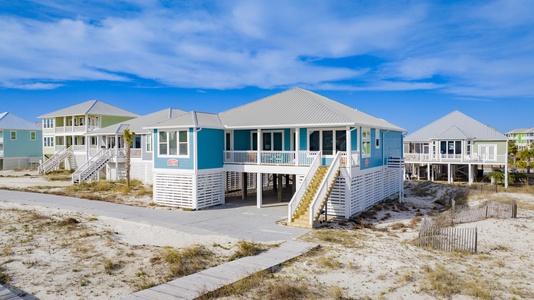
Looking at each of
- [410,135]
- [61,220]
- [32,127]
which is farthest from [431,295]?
[32,127]

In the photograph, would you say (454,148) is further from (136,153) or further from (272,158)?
(136,153)

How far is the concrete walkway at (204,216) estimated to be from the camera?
52.1ft

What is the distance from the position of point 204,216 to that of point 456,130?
29.1 m

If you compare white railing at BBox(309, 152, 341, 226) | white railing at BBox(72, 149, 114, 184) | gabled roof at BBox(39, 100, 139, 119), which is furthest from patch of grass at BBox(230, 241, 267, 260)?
gabled roof at BBox(39, 100, 139, 119)

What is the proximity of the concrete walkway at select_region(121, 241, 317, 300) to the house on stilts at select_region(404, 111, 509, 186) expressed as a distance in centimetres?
2883

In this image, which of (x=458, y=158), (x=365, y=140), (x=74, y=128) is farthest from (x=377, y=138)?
(x=74, y=128)

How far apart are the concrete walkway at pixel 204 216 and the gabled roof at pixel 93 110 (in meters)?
20.8

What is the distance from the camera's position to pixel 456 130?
3769cm

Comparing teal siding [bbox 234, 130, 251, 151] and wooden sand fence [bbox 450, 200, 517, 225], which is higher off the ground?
teal siding [bbox 234, 130, 251, 151]

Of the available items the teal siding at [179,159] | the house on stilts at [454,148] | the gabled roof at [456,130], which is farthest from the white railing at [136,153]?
the gabled roof at [456,130]

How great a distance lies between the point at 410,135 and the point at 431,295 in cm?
3471

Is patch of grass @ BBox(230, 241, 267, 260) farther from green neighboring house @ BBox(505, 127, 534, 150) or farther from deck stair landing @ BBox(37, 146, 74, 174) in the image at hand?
green neighboring house @ BBox(505, 127, 534, 150)

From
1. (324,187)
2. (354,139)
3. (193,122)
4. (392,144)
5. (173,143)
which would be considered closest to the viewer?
(324,187)

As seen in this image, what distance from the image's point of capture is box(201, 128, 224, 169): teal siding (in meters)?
21.5
